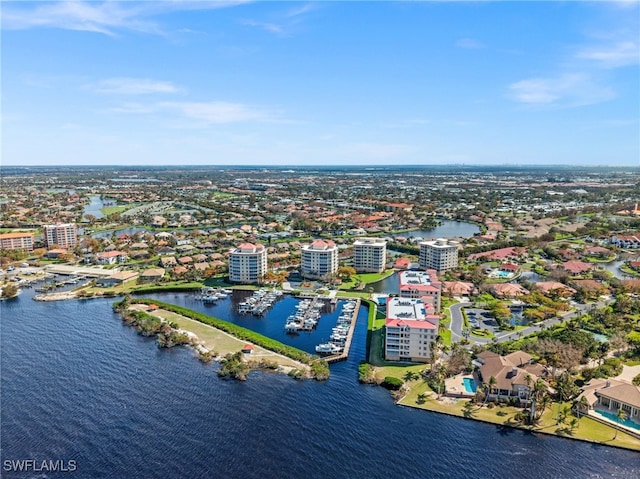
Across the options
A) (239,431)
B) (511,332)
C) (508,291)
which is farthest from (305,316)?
(508,291)

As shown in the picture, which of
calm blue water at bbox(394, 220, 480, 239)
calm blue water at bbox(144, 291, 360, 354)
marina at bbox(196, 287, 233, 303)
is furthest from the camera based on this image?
calm blue water at bbox(394, 220, 480, 239)

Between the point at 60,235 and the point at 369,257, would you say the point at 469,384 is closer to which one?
the point at 369,257

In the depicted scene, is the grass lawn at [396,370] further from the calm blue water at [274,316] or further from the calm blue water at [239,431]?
the calm blue water at [274,316]

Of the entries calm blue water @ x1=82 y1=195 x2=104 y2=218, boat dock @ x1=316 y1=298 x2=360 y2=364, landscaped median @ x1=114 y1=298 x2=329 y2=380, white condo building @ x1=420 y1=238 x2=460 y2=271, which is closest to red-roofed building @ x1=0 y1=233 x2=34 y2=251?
landscaped median @ x1=114 y1=298 x2=329 y2=380

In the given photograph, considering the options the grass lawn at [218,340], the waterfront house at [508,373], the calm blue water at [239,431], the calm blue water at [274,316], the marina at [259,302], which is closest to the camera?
the calm blue water at [239,431]

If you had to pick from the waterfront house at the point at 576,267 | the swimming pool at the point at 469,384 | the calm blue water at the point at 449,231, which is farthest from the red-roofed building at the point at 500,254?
the swimming pool at the point at 469,384

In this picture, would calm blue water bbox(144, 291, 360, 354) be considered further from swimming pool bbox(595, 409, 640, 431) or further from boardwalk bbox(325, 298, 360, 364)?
swimming pool bbox(595, 409, 640, 431)
